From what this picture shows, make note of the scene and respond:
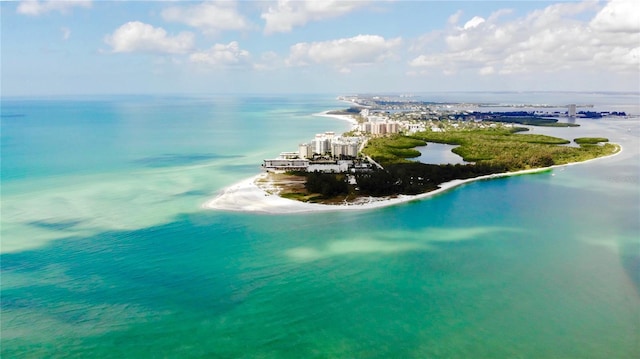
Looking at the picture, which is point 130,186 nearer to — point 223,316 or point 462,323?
point 223,316

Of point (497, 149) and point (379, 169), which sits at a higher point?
point (497, 149)

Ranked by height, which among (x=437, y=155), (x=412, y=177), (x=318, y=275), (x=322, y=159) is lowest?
(x=318, y=275)

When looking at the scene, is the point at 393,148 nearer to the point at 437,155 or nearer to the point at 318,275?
the point at 437,155

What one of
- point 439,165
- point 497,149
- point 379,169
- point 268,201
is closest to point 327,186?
point 268,201

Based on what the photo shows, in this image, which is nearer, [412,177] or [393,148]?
[412,177]

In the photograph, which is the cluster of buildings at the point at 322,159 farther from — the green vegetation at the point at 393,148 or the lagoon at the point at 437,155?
the lagoon at the point at 437,155

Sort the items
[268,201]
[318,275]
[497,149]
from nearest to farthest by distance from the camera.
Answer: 1. [318,275]
2. [268,201]
3. [497,149]

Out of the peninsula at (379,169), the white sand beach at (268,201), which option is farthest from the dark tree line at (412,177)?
the white sand beach at (268,201)
